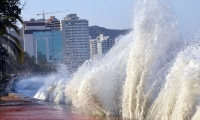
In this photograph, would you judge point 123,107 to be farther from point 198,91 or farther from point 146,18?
point 198,91

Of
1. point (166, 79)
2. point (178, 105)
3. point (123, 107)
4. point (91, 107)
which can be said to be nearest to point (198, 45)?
point (166, 79)

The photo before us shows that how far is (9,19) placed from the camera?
22.4 m

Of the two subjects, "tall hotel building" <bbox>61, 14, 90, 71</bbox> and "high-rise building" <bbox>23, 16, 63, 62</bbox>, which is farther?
"high-rise building" <bbox>23, 16, 63, 62</bbox>

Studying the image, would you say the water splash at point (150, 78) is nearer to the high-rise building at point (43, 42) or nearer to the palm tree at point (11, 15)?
the palm tree at point (11, 15)

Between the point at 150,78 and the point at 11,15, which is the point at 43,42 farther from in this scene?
the point at 150,78

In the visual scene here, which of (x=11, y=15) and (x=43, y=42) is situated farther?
(x=43, y=42)

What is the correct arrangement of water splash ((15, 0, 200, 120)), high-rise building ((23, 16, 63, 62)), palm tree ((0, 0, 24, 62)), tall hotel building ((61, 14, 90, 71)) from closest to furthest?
water splash ((15, 0, 200, 120)), palm tree ((0, 0, 24, 62)), tall hotel building ((61, 14, 90, 71)), high-rise building ((23, 16, 63, 62))

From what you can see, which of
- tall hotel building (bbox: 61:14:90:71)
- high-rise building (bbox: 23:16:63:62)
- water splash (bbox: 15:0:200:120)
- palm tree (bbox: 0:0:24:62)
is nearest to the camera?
water splash (bbox: 15:0:200:120)

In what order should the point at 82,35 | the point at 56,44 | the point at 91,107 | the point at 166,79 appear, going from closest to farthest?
the point at 166,79
the point at 91,107
the point at 82,35
the point at 56,44

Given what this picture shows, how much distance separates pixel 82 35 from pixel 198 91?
6417 inches

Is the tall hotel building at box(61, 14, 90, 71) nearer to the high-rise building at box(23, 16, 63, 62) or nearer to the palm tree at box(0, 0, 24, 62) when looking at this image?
the high-rise building at box(23, 16, 63, 62)

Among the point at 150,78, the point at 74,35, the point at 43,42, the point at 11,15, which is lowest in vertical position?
the point at 150,78

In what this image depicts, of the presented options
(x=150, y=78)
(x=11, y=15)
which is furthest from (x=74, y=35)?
(x=150, y=78)

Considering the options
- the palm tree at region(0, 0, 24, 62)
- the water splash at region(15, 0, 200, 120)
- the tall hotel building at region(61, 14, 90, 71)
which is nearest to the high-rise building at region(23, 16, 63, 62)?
the tall hotel building at region(61, 14, 90, 71)
